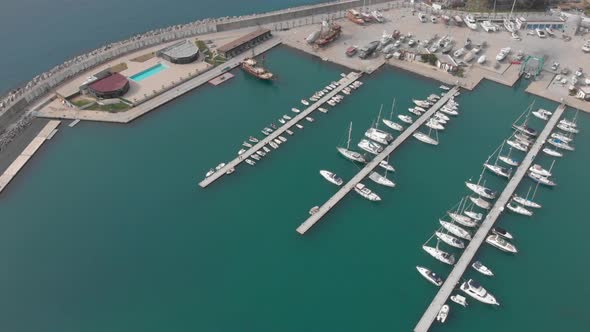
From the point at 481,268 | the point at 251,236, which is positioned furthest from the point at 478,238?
the point at 251,236

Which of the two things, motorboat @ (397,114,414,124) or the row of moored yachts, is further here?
motorboat @ (397,114,414,124)

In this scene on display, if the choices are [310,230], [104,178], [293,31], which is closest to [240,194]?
[310,230]

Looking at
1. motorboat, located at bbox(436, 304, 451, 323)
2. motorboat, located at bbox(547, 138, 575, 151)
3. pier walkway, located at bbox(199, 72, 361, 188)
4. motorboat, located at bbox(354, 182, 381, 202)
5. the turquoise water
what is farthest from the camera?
motorboat, located at bbox(547, 138, 575, 151)

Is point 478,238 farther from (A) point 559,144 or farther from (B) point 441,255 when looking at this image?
(A) point 559,144

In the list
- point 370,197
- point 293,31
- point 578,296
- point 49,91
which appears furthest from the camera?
point 293,31

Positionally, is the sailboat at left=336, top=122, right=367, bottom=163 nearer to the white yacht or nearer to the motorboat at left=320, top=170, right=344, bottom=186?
the motorboat at left=320, top=170, right=344, bottom=186

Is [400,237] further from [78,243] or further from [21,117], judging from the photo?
[21,117]

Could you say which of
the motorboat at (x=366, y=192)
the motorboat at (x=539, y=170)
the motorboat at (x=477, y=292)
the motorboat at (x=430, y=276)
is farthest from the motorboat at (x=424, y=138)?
the motorboat at (x=477, y=292)

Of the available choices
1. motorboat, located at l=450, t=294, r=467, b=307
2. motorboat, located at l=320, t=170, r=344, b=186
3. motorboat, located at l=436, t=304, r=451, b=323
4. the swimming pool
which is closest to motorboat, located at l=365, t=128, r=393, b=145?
motorboat, located at l=320, t=170, r=344, b=186
